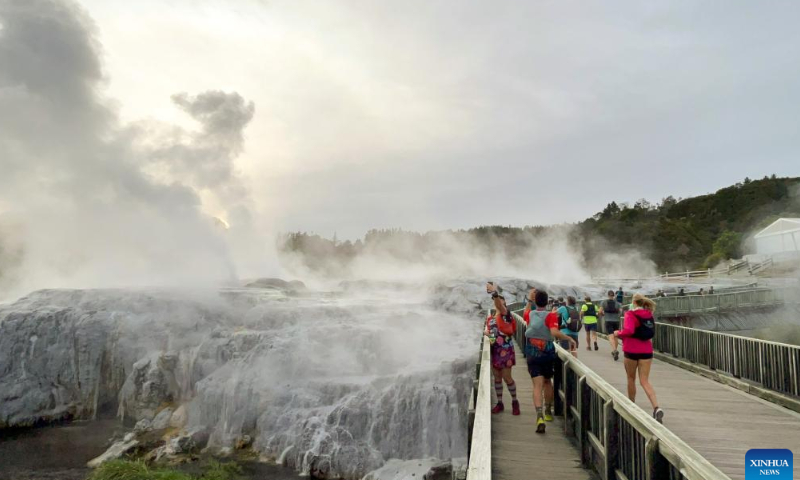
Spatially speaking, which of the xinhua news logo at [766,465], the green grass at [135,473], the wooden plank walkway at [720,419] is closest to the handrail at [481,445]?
the xinhua news logo at [766,465]

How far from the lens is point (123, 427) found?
18469mm

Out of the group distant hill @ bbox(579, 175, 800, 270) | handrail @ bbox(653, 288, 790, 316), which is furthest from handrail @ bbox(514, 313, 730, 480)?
distant hill @ bbox(579, 175, 800, 270)

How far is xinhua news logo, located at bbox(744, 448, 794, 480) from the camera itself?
8.81ft

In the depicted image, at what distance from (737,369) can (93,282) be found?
3895 centimetres

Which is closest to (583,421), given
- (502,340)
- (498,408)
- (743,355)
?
(502,340)

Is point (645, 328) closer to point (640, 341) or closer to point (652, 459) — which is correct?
point (640, 341)

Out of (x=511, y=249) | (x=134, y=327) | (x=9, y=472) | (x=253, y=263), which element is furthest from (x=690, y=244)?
(x=9, y=472)

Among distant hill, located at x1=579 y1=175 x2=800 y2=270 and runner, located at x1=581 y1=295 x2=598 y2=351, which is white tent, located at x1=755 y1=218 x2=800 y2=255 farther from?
runner, located at x1=581 y1=295 x2=598 y2=351

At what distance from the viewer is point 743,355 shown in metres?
8.55

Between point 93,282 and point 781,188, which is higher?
point 781,188

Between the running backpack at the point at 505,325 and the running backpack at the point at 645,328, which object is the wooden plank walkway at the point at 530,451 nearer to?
the running backpack at the point at 505,325

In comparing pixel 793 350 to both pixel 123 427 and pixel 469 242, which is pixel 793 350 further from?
pixel 469 242

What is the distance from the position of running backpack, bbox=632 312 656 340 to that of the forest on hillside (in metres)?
50.2

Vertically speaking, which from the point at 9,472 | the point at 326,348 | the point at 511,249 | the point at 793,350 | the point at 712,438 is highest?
the point at 511,249
